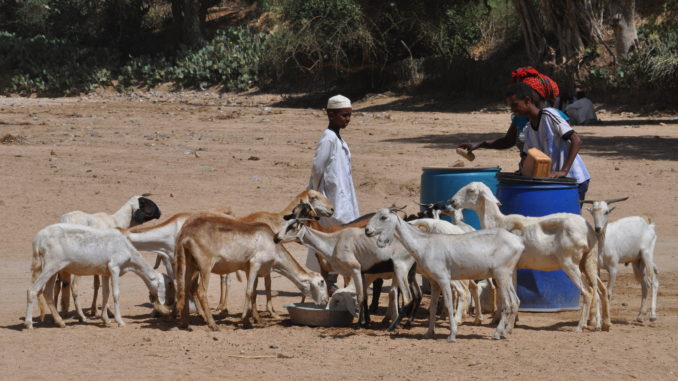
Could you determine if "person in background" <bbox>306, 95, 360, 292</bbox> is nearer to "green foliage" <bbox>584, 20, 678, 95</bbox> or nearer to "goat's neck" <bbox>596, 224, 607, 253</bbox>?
"goat's neck" <bbox>596, 224, 607, 253</bbox>

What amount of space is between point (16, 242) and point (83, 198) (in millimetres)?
2115

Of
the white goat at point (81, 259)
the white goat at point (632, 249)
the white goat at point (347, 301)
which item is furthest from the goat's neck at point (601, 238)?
the white goat at point (81, 259)

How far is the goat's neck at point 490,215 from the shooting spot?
842 cm

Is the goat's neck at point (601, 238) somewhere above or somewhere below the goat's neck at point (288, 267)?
above

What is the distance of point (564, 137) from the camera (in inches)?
333

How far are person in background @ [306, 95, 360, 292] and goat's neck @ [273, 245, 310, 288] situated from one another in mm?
660

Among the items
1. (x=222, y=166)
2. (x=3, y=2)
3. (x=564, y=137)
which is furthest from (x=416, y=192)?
(x=3, y=2)

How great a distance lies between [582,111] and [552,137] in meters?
17.1

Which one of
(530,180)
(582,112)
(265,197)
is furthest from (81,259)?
(582,112)

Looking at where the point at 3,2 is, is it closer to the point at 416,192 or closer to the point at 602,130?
the point at 602,130

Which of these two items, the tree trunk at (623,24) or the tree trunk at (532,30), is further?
the tree trunk at (532,30)

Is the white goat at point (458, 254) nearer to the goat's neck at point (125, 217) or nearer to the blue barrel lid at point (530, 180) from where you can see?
the blue barrel lid at point (530, 180)

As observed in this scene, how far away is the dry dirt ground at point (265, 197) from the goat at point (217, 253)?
289mm

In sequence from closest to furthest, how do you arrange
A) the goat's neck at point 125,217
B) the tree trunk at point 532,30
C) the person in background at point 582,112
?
the goat's neck at point 125,217, the person in background at point 582,112, the tree trunk at point 532,30
